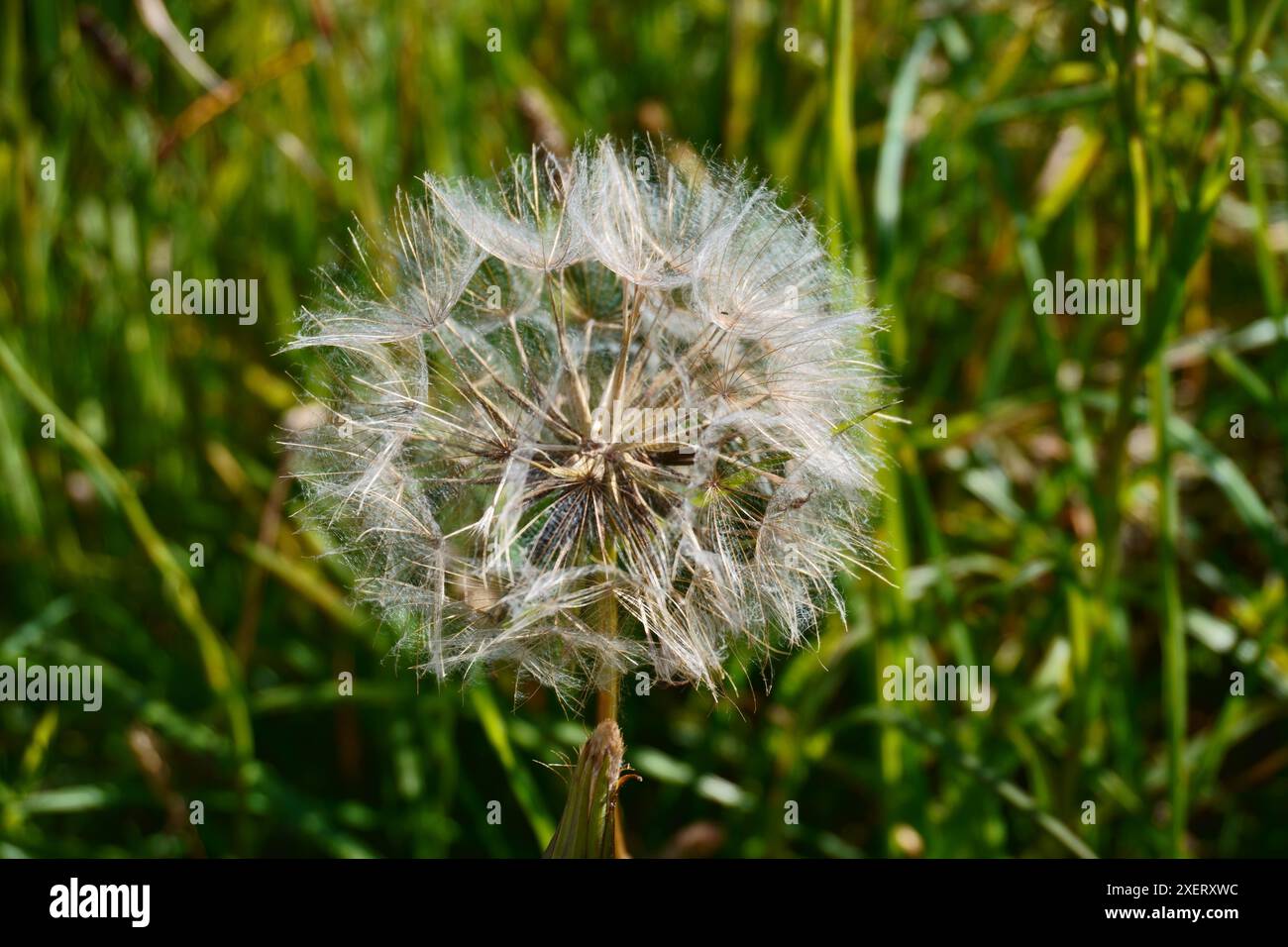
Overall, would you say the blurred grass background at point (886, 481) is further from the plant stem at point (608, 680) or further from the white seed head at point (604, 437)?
the plant stem at point (608, 680)

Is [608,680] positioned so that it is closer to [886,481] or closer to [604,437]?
[604,437]

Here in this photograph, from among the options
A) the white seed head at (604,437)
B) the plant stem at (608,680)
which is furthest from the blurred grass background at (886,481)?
the plant stem at (608,680)

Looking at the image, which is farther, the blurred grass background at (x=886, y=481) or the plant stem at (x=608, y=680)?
the blurred grass background at (x=886, y=481)

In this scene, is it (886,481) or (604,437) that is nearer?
(604,437)

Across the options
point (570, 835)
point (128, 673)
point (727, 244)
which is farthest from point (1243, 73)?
point (128, 673)

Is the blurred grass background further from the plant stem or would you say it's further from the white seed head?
the plant stem

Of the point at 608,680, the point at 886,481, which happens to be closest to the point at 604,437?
the point at 608,680
